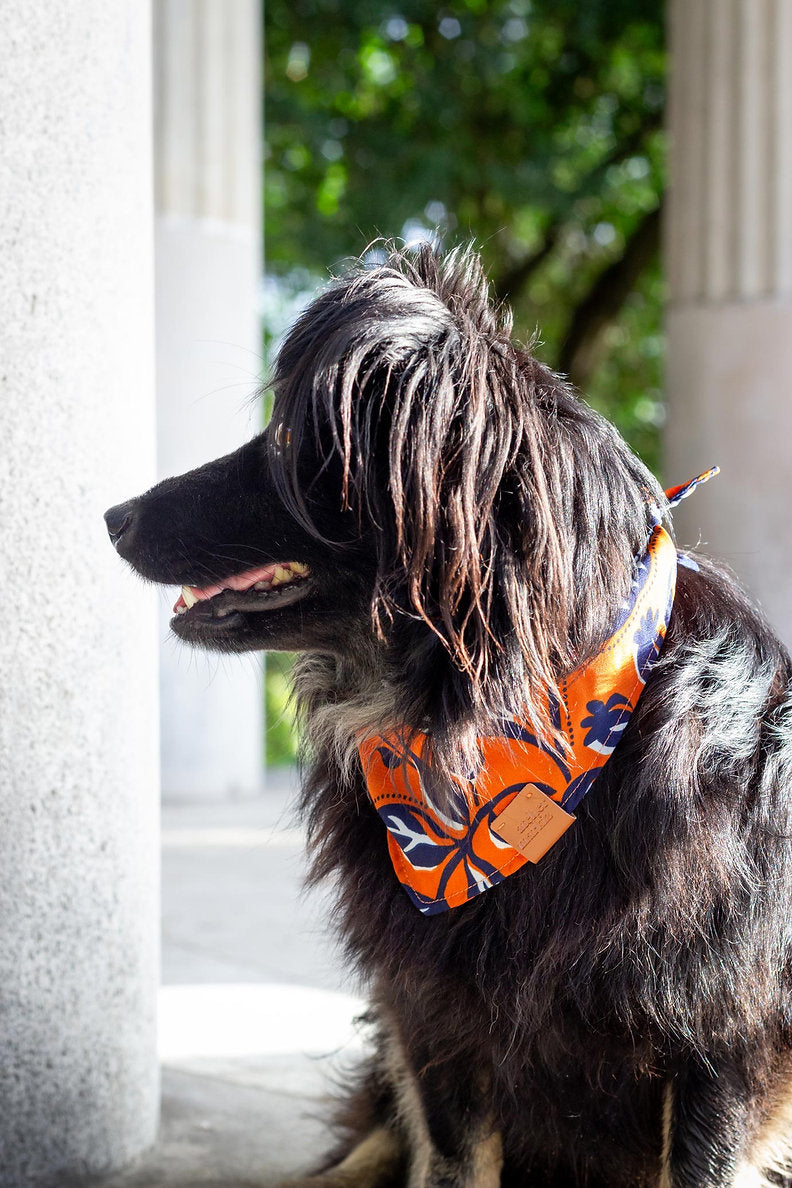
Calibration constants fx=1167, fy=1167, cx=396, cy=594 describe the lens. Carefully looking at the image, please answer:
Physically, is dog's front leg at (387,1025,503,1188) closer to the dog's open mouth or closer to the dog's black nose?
the dog's open mouth

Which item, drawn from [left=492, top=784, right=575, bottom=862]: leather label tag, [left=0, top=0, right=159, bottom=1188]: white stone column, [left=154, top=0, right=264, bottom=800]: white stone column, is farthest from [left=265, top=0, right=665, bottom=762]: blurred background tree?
[left=492, top=784, right=575, bottom=862]: leather label tag

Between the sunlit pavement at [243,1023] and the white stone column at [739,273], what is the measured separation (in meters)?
3.21

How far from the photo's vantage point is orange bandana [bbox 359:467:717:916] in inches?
69.9

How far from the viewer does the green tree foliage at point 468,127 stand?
9.73 m

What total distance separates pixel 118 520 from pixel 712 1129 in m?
1.37

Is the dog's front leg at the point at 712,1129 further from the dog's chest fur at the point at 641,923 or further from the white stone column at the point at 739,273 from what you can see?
the white stone column at the point at 739,273

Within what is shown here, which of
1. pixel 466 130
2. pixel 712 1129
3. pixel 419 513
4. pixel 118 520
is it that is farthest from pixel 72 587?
pixel 466 130

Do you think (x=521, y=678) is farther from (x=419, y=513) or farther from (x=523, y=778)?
(x=419, y=513)

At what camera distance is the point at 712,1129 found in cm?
182

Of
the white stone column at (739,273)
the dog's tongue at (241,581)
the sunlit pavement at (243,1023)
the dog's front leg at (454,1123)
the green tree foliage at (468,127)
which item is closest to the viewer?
the dog's tongue at (241,581)

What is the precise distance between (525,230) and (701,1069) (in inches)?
477

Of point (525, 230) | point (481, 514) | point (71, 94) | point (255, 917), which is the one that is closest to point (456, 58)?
point (525, 230)

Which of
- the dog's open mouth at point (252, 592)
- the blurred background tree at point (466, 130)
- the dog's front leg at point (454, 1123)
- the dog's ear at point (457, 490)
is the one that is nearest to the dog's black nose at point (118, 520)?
the dog's open mouth at point (252, 592)

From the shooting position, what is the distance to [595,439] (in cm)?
181
